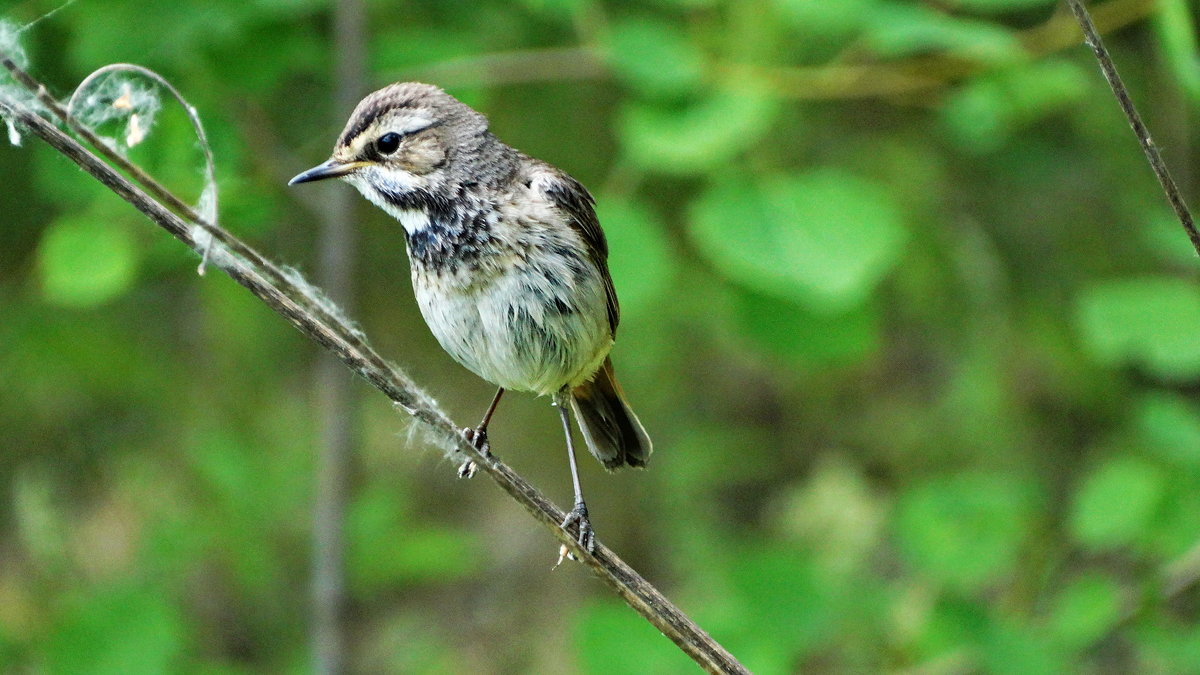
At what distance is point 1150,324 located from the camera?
4148 mm

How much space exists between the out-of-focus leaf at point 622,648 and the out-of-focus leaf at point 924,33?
7.17ft

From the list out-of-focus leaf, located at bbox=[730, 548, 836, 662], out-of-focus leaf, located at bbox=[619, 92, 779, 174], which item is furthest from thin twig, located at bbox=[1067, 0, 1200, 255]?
out-of-focus leaf, located at bbox=[730, 548, 836, 662]

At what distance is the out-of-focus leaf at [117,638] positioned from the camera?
13.8 feet

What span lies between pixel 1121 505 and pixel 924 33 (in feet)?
6.15

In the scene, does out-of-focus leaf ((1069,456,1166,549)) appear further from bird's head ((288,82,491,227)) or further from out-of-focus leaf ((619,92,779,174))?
bird's head ((288,82,491,227))

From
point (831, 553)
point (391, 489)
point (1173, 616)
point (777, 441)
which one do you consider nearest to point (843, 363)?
point (831, 553)

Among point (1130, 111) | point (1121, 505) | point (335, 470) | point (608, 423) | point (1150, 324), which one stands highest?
point (1150, 324)

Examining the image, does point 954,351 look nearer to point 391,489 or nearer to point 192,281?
point 391,489

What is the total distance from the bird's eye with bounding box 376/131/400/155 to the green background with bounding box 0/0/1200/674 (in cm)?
65

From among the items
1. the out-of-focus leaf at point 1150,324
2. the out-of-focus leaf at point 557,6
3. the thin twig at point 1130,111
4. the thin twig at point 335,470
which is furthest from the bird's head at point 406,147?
the out-of-focus leaf at point 1150,324

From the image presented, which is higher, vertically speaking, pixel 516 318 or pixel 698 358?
pixel 698 358

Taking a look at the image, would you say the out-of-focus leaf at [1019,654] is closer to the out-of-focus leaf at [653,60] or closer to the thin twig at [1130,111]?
the out-of-focus leaf at [653,60]

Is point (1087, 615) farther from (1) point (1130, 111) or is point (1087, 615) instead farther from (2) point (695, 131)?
(1) point (1130, 111)

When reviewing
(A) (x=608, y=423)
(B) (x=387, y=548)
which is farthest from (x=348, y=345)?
(B) (x=387, y=548)
